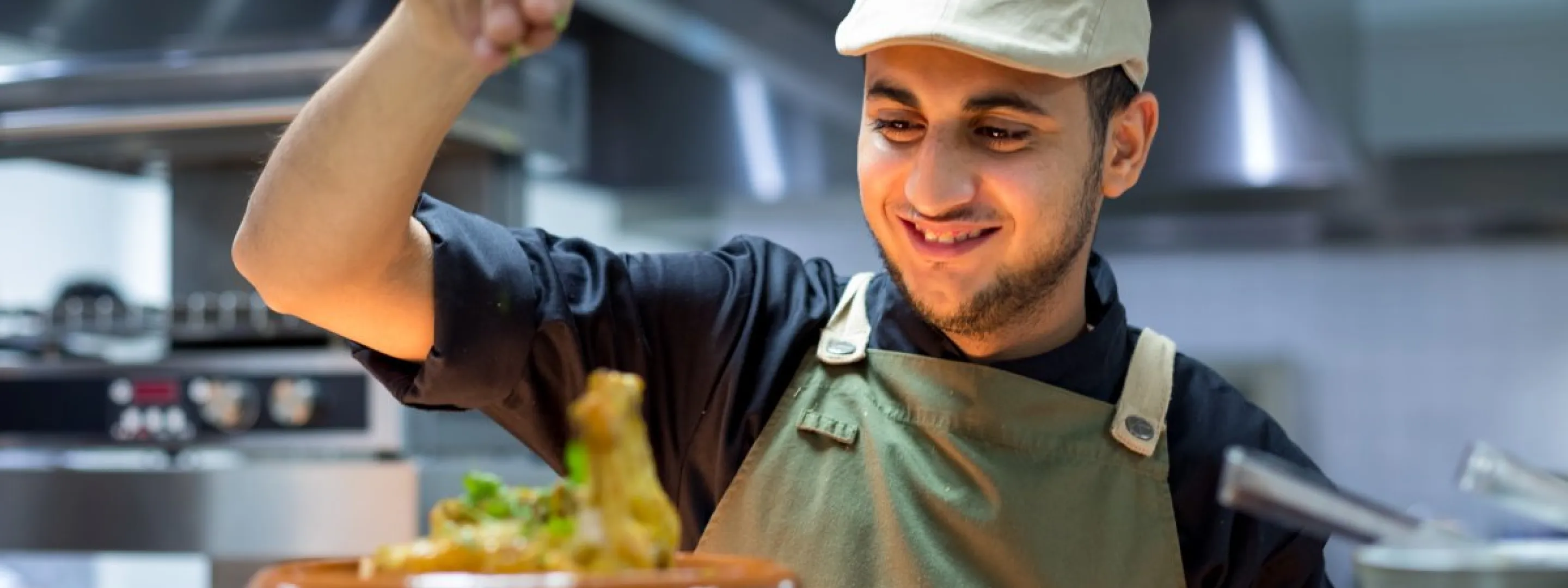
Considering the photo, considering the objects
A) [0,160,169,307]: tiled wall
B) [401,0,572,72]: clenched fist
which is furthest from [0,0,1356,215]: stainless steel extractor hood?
[401,0,572,72]: clenched fist

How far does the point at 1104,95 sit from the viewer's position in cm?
119

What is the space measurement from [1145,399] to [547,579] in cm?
74

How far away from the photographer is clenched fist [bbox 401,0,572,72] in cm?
69

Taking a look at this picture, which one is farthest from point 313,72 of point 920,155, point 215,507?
point 920,155

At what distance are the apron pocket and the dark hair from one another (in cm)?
27

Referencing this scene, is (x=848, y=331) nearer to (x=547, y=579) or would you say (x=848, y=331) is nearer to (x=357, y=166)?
(x=357, y=166)

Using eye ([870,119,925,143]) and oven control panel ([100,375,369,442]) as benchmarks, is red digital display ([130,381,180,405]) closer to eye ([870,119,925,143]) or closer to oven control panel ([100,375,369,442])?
oven control panel ([100,375,369,442])

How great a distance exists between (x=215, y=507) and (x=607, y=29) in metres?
1.14

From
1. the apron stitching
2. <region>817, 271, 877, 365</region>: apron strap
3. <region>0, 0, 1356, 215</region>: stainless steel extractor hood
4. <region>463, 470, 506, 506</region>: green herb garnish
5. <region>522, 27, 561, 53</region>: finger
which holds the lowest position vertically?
the apron stitching

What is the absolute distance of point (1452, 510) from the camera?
11.8 ft

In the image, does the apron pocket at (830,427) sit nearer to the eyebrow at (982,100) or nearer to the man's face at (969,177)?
the man's face at (969,177)

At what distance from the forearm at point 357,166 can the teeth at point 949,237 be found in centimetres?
35

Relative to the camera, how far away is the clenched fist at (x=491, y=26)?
0.69m

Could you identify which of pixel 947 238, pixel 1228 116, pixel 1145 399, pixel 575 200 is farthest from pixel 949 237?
pixel 575 200
